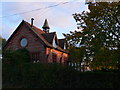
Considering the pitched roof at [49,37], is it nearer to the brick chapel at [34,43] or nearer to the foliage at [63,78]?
the brick chapel at [34,43]

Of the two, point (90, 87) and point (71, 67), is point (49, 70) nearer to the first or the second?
point (71, 67)

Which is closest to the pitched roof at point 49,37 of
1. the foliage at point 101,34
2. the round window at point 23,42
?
the round window at point 23,42

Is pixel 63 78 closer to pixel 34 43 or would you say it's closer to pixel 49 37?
pixel 34 43

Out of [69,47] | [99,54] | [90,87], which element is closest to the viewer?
[99,54]

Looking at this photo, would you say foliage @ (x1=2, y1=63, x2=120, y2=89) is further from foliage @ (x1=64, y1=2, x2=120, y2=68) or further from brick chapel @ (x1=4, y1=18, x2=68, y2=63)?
brick chapel @ (x1=4, y1=18, x2=68, y2=63)

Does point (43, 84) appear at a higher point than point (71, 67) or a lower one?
lower

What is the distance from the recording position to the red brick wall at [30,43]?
24953 millimetres

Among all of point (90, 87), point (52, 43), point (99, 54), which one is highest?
point (52, 43)

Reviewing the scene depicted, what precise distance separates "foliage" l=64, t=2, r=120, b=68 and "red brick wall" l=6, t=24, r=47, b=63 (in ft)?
42.3

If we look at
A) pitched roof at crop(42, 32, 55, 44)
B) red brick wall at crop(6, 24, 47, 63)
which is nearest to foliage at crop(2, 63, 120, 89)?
red brick wall at crop(6, 24, 47, 63)

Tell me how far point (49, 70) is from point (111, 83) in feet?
18.9

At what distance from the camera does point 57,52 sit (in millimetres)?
28938

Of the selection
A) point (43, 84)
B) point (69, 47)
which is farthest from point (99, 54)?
point (43, 84)

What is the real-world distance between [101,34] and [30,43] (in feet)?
52.8
